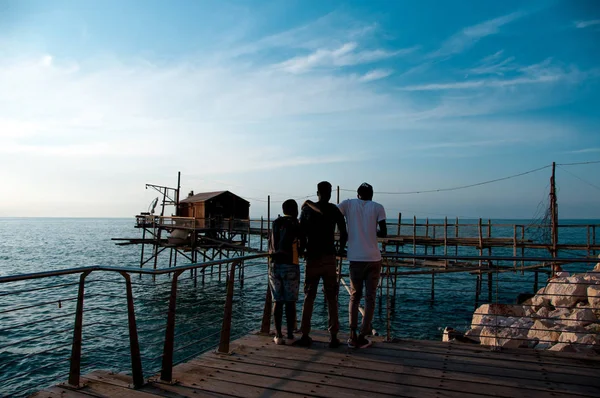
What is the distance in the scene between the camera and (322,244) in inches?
209

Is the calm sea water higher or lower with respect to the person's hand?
lower

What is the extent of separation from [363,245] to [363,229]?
204 millimetres

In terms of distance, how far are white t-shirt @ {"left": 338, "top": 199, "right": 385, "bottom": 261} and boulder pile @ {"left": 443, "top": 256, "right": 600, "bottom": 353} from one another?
2833mm

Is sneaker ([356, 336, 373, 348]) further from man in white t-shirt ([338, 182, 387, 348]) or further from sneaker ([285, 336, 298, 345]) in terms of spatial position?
sneaker ([285, 336, 298, 345])

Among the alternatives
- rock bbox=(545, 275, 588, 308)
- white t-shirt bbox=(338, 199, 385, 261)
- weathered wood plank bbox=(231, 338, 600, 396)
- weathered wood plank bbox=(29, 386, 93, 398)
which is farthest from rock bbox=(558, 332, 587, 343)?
weathered wood plank bbox=(29, 386, 93, 398)

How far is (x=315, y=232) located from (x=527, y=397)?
2820 millimetres

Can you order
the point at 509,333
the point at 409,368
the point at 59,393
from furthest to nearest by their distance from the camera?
the point at 509,333 < the point at 409,368 < the point at 59,393

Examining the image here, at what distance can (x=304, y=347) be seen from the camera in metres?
5.36

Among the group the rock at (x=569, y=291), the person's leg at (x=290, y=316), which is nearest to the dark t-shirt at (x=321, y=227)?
the person's leg at (x=290, y=316)

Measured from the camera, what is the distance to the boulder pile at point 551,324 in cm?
841

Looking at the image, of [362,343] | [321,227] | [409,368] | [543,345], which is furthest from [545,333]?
[321,227]

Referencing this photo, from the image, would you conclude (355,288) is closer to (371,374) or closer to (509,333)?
(371,374)

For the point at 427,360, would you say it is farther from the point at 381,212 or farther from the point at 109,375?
the point at 109,375

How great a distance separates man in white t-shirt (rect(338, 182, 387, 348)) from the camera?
5.21m
